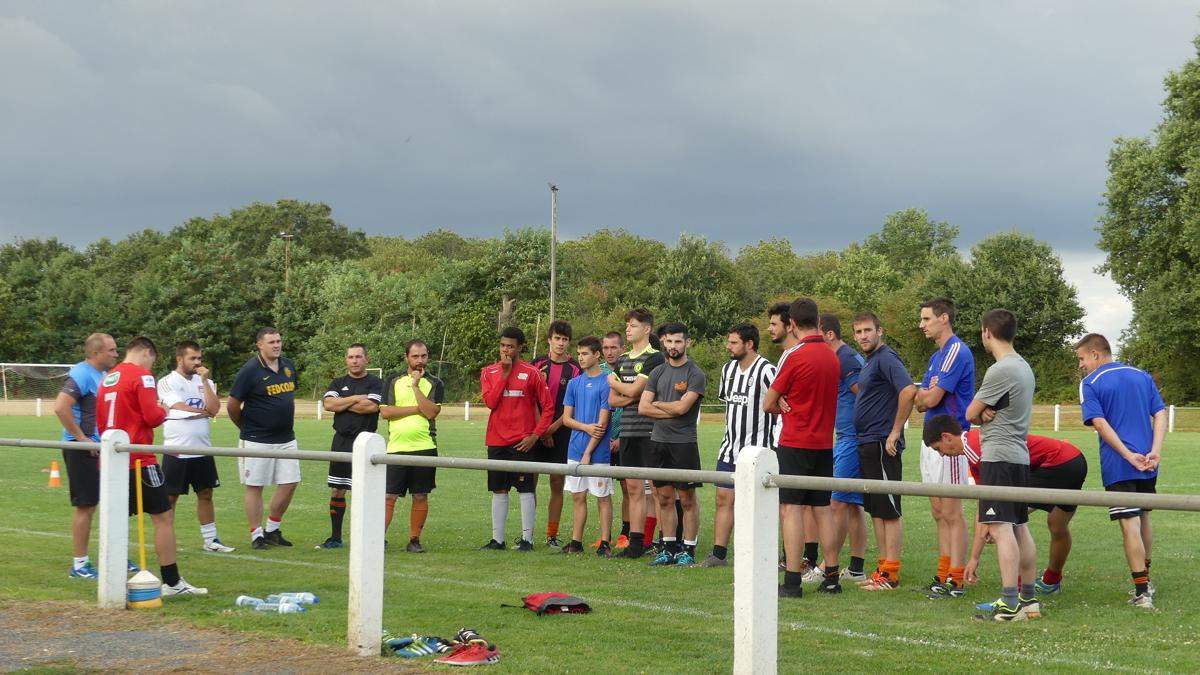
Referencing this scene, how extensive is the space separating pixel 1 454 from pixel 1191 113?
40.3 meters

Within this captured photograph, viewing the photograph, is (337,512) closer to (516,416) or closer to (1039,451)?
(516,416)

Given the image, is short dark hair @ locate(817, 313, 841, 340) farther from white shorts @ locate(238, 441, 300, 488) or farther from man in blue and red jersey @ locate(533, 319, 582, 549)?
white shorts @ locate(238, 441, 300, 488)

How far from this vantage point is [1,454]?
78.3ft

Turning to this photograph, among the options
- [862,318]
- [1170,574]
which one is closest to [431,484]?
[862,318]

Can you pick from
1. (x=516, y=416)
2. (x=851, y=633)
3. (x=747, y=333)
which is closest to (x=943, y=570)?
(x=851, y=633)

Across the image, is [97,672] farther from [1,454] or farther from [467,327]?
[467,327]

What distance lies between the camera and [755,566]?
4.90 m

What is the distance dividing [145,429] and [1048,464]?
648cm

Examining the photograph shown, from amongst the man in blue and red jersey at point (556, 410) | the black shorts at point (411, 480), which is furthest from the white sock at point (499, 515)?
the black shorts at point (411, 480)

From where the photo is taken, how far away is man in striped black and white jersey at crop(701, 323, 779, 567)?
32.1 ft

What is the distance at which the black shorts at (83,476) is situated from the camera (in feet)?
30.3

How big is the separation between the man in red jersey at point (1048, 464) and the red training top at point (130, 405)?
5.50 meters

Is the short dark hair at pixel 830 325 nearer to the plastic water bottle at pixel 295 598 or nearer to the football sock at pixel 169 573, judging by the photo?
the plastic water bottle at pixel 295 598

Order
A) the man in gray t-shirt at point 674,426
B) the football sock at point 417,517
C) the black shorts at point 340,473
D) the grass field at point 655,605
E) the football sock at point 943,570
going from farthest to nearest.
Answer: the black shorts at point 340,473
the football sock at point 417,517
the man in gray t-shirt at point 674,426
the football sock at point 943,570
the grass field at point 655,605
